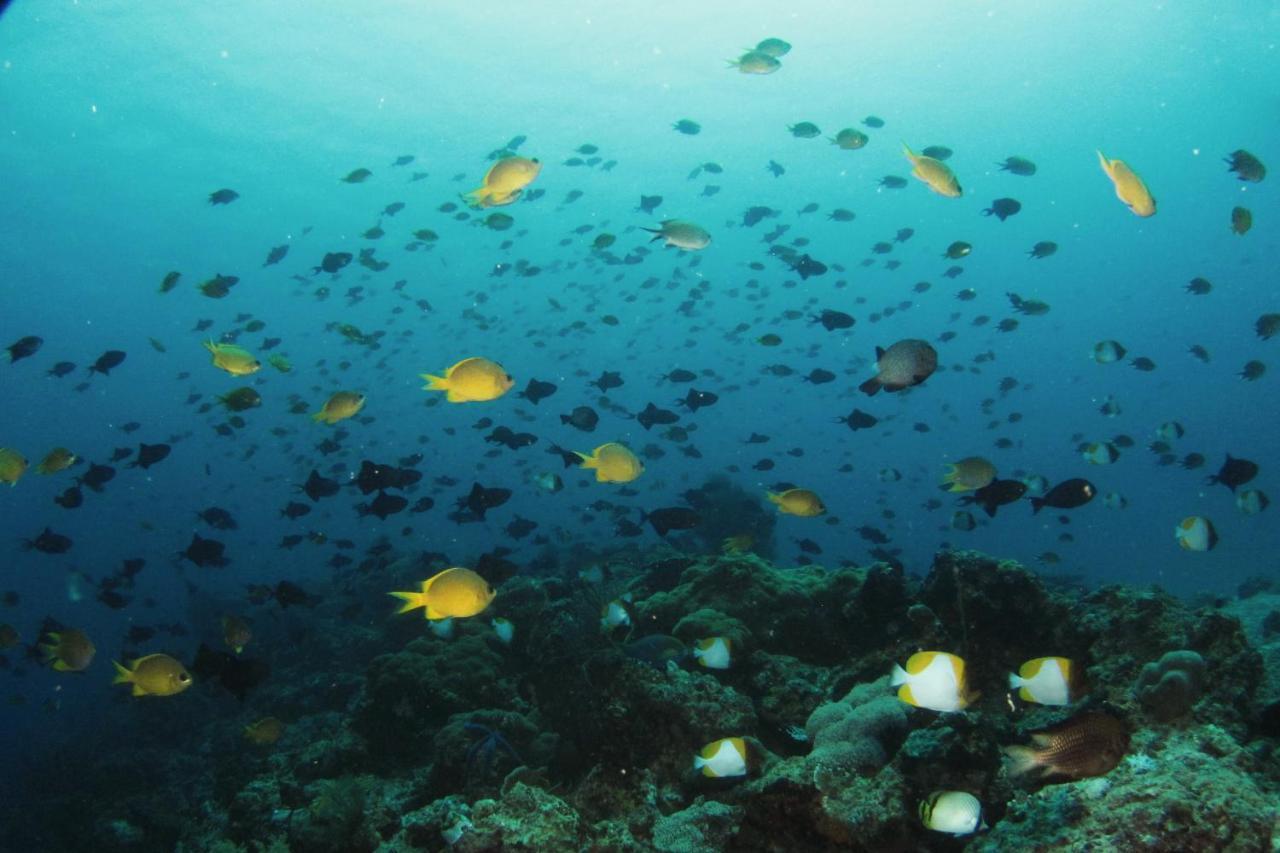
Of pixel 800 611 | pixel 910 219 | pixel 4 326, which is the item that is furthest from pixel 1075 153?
pixel 4 326

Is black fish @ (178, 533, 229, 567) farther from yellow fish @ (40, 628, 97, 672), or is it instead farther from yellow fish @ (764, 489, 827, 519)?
yellow fish @ (764, 489, 827, 519)

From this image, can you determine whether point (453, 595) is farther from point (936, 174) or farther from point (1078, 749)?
point (936, 174)

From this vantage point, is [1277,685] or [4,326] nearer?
[1277,685]

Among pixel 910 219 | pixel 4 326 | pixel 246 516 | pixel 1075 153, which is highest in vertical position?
pixel 1075 153

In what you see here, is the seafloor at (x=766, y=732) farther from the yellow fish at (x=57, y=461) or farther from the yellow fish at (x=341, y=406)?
the yellow fish at (x=57, y=461)

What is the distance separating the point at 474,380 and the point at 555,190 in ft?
160

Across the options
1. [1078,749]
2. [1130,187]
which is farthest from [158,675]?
[1130,187]

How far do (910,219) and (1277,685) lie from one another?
2932 inches

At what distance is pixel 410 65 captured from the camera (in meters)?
33.8

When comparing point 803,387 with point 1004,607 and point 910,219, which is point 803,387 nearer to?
point 910,219

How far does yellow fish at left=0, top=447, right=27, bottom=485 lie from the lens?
8.12 m

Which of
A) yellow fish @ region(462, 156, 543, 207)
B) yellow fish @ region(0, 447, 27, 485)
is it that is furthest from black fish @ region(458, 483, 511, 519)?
yellow fish @ region(0, 447, 27, 485)

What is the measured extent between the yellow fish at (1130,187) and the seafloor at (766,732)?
338cm

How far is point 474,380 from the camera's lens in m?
5.31
